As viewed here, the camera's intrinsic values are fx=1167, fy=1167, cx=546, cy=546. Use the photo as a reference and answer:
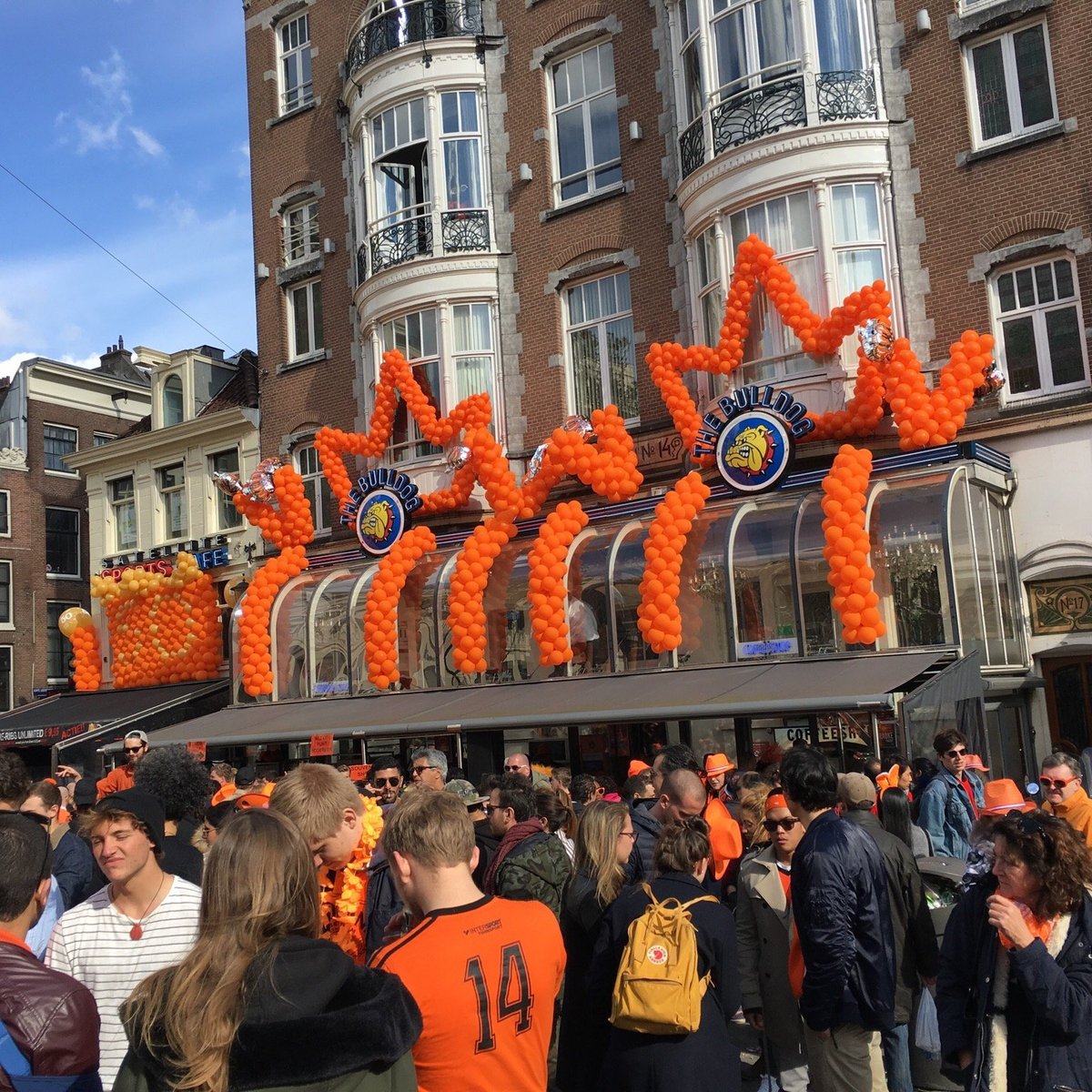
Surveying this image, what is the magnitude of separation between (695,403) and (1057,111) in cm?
618

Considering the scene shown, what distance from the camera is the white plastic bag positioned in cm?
605

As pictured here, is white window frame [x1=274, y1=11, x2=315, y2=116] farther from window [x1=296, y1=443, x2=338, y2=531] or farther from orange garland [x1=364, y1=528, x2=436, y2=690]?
orange garland [x1=364, y1=528, x2=436, y2=690]

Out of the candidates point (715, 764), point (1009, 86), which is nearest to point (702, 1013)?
point (715, 764)

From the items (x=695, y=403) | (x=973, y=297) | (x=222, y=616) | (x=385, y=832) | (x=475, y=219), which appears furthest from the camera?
(x=222, y=616)

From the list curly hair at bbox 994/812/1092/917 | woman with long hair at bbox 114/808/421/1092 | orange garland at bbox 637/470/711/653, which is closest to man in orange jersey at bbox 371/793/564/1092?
woman with long hair at bbox 114/808/421/1092

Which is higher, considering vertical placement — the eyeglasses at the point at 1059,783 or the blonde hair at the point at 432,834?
the blonde hair at the point at 432,834

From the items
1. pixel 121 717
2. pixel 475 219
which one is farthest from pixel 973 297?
pixel 121 717

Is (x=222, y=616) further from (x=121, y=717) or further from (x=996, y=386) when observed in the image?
(x=996, y=386)

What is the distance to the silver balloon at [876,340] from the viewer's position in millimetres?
14984

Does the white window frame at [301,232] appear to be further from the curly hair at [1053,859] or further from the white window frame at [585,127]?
the curly hair at [1053,859]

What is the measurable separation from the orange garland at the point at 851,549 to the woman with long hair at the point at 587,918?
28.0ft

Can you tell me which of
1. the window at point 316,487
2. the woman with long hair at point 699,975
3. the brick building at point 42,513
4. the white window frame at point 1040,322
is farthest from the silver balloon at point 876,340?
the brick building at point 42,513

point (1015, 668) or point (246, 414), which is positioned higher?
point (246, 414)

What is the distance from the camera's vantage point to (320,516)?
23203mm
